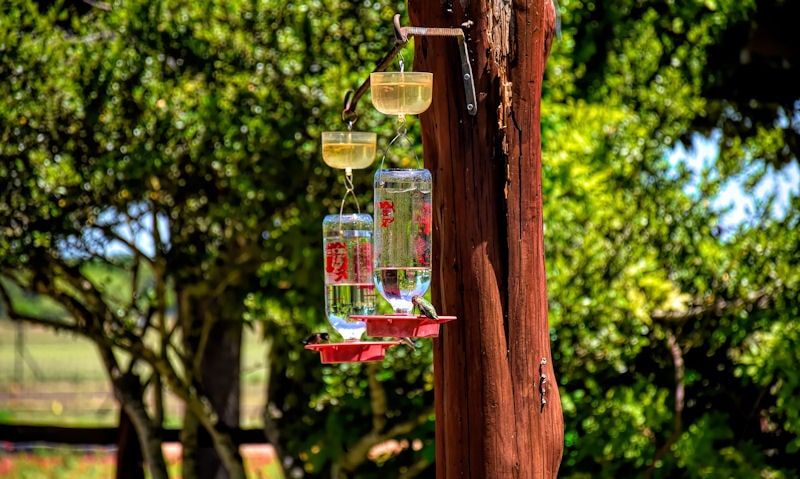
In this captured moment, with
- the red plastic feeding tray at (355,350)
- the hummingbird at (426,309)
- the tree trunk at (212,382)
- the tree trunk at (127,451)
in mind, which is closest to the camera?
the hummingbird at (426,309)

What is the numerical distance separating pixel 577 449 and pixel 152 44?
334 centimetres

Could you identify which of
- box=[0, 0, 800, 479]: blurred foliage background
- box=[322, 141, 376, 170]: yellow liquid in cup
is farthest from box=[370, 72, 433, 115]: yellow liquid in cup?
box=[0, 0, 800, 479]: blurred foliage background

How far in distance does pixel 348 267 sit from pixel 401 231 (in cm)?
40

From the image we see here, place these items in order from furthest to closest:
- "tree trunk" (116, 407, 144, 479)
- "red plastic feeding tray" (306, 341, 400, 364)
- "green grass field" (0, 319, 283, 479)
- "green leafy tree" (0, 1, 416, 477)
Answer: "green grass field" (0, 319, 283, 479), "tree trunk" (116, 407, 144, 479), "green leafy tree" (0, 1, 416, 477), "red plastic feeding tray" (306, 341, 400, 364)

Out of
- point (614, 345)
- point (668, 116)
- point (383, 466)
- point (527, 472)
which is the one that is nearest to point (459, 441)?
point (527, 472)

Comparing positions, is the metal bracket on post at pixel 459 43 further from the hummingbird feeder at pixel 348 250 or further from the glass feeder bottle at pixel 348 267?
the glass feeder bottle at pixel 348 267

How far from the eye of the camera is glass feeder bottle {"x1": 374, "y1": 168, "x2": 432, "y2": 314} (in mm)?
3084

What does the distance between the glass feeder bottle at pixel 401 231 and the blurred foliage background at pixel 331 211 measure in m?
2.85

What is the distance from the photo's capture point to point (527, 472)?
10.3ft

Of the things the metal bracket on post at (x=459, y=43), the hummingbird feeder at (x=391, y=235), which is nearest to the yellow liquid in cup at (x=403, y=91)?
the hummingbird feeder at (x=391, y=235)

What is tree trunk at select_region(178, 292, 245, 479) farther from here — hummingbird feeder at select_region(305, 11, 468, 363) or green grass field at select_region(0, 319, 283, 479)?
hummingbird feeder at select_region(305, 11, 468, 363)

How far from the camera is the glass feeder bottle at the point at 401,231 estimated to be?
10.1ft

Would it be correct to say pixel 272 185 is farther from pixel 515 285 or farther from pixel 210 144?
pixel 515 285

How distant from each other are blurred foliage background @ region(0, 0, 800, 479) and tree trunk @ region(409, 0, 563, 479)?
109 inches
